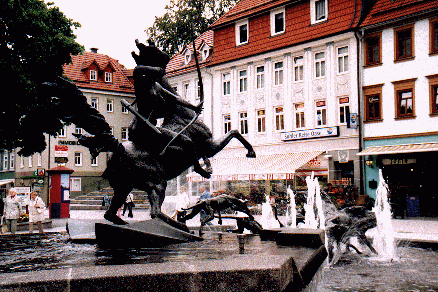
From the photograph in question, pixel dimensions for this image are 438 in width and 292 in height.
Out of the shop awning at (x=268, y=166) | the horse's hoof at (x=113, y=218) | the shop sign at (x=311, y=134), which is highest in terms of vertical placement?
the shop sign at (x=311, y=134)

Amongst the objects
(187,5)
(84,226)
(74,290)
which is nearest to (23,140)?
(84,226)

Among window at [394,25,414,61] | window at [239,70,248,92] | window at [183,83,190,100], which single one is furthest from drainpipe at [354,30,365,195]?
window at [183,83,190,100]

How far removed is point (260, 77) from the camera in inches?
1384

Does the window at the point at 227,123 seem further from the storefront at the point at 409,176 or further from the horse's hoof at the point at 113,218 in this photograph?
the horse's hoof at the point at 113,218

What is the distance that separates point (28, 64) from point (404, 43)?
60.6 ft

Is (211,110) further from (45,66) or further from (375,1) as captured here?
(45,66)

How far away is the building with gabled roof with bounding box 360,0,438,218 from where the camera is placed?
999 inches

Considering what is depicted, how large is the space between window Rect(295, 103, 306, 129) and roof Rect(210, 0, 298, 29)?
6606 millimetres

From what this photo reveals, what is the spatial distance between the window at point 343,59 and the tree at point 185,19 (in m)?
17.9

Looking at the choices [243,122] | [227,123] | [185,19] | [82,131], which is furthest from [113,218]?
[82,131]

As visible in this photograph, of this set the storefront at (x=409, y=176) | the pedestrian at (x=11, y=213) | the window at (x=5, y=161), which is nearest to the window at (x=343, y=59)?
the storefront at (x=409, y=176)

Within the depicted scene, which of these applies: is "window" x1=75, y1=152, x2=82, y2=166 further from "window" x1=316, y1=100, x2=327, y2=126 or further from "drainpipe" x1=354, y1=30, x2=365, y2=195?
"drainpipe" x1=354, y1=30, x2=365, y2=195

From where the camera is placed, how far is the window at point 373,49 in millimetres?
28219

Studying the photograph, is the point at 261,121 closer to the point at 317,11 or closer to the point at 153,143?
the point at 317,11
